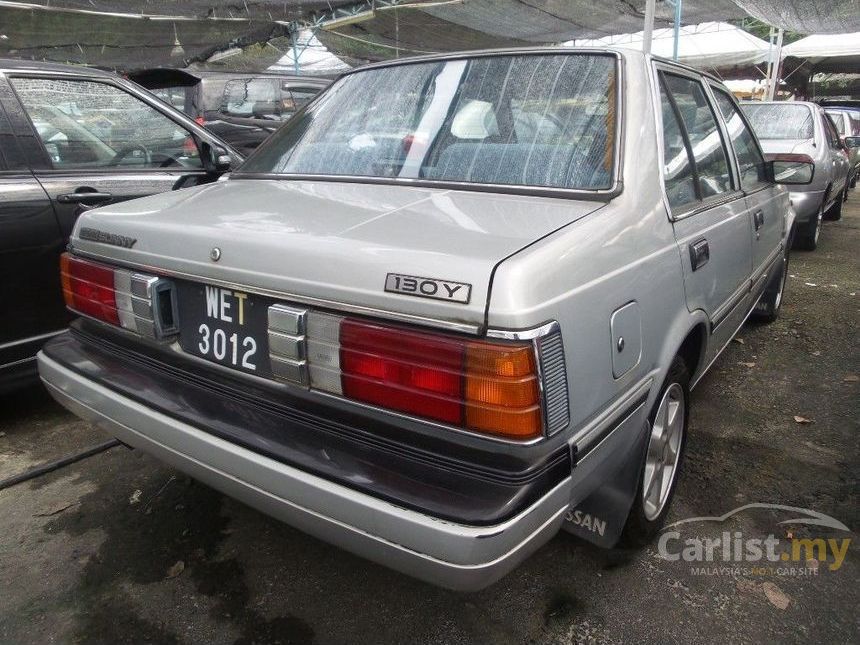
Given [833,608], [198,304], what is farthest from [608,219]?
[833,608]

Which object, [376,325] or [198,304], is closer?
[376,325]

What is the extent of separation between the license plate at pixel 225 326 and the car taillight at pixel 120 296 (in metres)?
0.06

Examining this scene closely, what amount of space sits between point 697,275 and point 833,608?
110 cm

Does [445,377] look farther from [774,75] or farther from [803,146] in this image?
[774,75]

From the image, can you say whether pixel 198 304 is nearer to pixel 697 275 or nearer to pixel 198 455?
pixel 198 455

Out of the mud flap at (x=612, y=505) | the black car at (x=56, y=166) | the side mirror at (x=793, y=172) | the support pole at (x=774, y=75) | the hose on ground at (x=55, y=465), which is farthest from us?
the support pole at (x=774, y=75)

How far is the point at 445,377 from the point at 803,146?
703cm

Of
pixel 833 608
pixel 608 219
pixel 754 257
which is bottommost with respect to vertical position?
pixel 833 608

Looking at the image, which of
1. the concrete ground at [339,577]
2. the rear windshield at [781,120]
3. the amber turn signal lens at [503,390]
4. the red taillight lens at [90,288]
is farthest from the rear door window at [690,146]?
the rear windshield at [781,120]

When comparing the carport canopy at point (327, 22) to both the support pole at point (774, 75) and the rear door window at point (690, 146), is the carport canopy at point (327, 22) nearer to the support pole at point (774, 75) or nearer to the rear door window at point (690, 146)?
the support pole at point (774, 75)

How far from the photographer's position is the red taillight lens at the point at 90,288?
201cm

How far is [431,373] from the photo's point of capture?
4.61 feet

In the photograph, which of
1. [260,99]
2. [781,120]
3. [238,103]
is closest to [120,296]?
[238,103]

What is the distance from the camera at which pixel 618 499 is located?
188 centimetres
